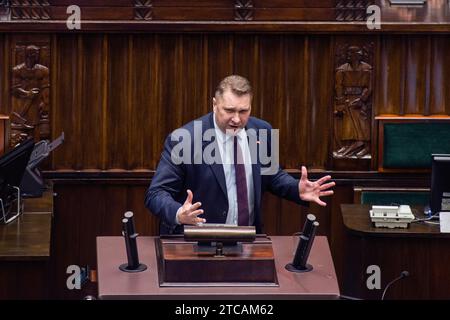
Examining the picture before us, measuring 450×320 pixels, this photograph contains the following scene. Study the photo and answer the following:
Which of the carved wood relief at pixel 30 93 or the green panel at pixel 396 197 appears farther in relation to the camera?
the green panel at pixel 396 197

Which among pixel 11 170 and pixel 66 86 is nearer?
pixel 11 170

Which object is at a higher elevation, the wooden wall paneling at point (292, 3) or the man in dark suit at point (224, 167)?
the wooden wall paneling at point (292, 3)

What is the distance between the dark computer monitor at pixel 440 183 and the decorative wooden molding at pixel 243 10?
1.73 m

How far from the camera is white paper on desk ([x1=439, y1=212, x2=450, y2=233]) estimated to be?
5.68 meters

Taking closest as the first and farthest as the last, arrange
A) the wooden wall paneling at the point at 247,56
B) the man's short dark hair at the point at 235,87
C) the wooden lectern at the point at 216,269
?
the wooden lectern at the point at 216,269 < the man's short dark hair at the point at 235,87 < the wooden wall paneling at the point at 247,56

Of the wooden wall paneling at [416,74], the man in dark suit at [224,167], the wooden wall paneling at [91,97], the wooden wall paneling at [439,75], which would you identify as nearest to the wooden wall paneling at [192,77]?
the wooden wall paneling at [91,97]

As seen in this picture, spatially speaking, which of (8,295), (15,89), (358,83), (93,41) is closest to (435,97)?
(358,83)

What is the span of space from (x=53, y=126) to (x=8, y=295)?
2.00m

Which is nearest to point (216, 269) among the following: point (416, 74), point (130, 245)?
point (130, 245)

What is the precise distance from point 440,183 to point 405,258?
18.3 inches

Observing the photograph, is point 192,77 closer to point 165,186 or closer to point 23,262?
point 165,186

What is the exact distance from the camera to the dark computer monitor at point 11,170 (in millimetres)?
5449

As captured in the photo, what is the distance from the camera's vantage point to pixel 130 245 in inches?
166

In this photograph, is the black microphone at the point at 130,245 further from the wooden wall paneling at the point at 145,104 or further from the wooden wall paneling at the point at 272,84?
the wooden wall paneling at the point at 272,84
